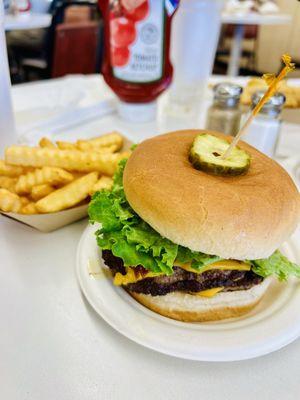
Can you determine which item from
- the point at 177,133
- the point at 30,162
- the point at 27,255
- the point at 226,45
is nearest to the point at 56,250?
the point at 27,255

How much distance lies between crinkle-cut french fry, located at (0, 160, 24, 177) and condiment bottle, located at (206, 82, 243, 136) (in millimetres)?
877

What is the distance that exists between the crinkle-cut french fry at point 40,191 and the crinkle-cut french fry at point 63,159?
79 millimetres

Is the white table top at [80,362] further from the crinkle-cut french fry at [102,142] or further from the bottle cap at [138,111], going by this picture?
the bottle cap at [138,111]

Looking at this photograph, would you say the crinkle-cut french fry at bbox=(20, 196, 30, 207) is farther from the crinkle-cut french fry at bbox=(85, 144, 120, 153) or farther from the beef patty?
the beef patty

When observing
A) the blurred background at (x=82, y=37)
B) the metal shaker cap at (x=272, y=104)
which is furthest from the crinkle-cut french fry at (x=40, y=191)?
the blurred background at (x=82, y=37)

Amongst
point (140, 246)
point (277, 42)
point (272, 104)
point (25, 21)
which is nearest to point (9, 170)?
point (140, 246)

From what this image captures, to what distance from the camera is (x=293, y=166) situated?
157 cm

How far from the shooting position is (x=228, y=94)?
1526 mm

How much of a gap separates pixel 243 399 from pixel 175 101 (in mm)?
1678

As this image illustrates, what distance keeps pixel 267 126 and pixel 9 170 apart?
39.8 inches

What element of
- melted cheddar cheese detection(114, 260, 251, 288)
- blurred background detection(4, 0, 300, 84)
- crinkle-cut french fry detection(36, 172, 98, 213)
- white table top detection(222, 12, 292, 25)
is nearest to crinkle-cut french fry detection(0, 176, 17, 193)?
crinkle-cut french fry detection(36, 172, 98, 213)

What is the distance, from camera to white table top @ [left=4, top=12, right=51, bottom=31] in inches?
154

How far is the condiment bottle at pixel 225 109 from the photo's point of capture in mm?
1533

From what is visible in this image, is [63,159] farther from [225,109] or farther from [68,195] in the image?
[225,109]
